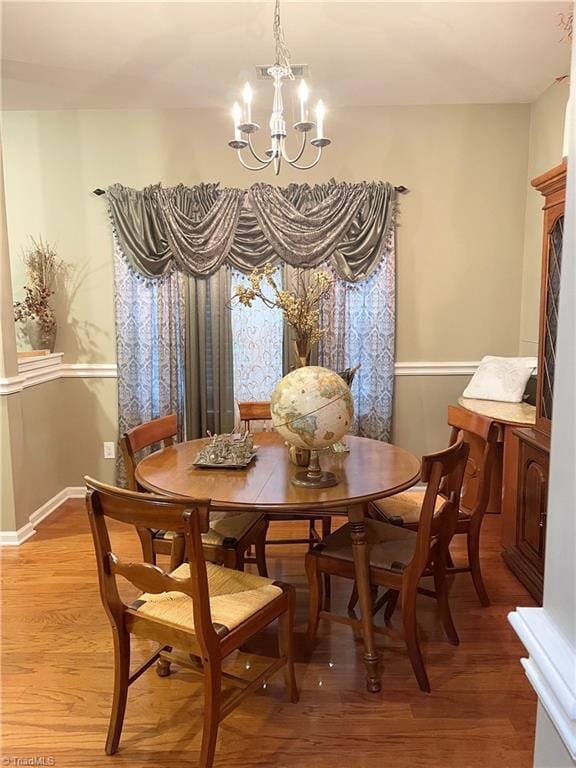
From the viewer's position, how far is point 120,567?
5.47ft

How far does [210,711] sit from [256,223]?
297 cm

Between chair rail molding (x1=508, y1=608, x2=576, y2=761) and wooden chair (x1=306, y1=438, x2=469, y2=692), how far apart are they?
1.05 m

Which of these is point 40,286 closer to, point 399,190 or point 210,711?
point 399,190

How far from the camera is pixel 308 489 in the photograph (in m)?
1.99

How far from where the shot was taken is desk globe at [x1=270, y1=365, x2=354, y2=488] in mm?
1972

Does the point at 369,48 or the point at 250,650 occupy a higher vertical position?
the point at 369,48

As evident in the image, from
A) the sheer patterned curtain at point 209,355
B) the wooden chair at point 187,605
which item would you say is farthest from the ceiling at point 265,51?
the wooden chair at point 187,605

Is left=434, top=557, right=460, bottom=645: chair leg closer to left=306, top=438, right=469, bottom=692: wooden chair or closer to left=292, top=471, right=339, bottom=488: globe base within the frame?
left=306, top=438, right=469, bottom=692: wooden chair

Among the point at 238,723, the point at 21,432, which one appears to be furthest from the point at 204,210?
the point at 238,723

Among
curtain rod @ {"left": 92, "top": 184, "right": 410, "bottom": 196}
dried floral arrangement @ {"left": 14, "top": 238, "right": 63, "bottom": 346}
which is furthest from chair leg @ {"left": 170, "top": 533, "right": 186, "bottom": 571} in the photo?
curtain rod @ {"left": 92, "top": 184, "right": 410, "bottom": 196}

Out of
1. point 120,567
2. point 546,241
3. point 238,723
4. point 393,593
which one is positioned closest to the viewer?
point 120,567

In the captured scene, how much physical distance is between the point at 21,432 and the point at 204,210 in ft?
6.10

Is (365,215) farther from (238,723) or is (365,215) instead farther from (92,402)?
(238,723)

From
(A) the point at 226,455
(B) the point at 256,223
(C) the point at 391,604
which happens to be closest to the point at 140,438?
(A) the point at 226,455
